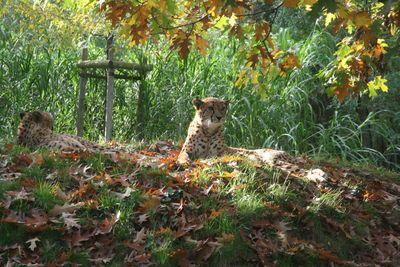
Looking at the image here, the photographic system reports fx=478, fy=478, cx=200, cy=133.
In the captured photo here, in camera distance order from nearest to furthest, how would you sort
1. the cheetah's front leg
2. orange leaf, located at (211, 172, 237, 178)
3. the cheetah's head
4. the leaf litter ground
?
1. the leaf litter ground
2. orange leaf, located at (211, 172, 237, 178)
3. the cheetah's front leg
4. the cheetah's head

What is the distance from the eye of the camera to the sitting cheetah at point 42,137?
5.77 m

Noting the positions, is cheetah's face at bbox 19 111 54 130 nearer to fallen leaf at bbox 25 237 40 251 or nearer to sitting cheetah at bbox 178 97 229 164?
sitting cheetah at bbox 178 97 229 164

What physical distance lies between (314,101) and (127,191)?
5.51m

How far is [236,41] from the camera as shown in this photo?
360 inches

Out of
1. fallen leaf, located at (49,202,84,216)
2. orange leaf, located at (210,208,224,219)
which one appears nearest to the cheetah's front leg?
orange leaf, located at (210,208,224,219)

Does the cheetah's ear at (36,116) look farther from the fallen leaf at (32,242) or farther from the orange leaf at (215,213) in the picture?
the orange leaf at (215,213)

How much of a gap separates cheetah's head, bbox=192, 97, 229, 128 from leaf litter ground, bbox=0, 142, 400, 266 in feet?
2.76

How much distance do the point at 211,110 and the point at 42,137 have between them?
6.89ft

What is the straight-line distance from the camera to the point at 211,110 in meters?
5.88

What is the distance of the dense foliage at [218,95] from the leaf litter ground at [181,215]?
267cm

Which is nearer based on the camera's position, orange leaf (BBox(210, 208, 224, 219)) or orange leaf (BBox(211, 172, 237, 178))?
orange leaf (BBox(210, 208, 224, 219))

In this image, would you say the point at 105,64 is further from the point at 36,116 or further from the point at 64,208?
the point at 64,208

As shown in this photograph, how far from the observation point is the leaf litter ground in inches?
137

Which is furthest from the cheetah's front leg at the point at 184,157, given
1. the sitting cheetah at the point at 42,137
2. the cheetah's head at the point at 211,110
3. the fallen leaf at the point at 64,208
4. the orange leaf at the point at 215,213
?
the fallen leaf at the point at 64,208
